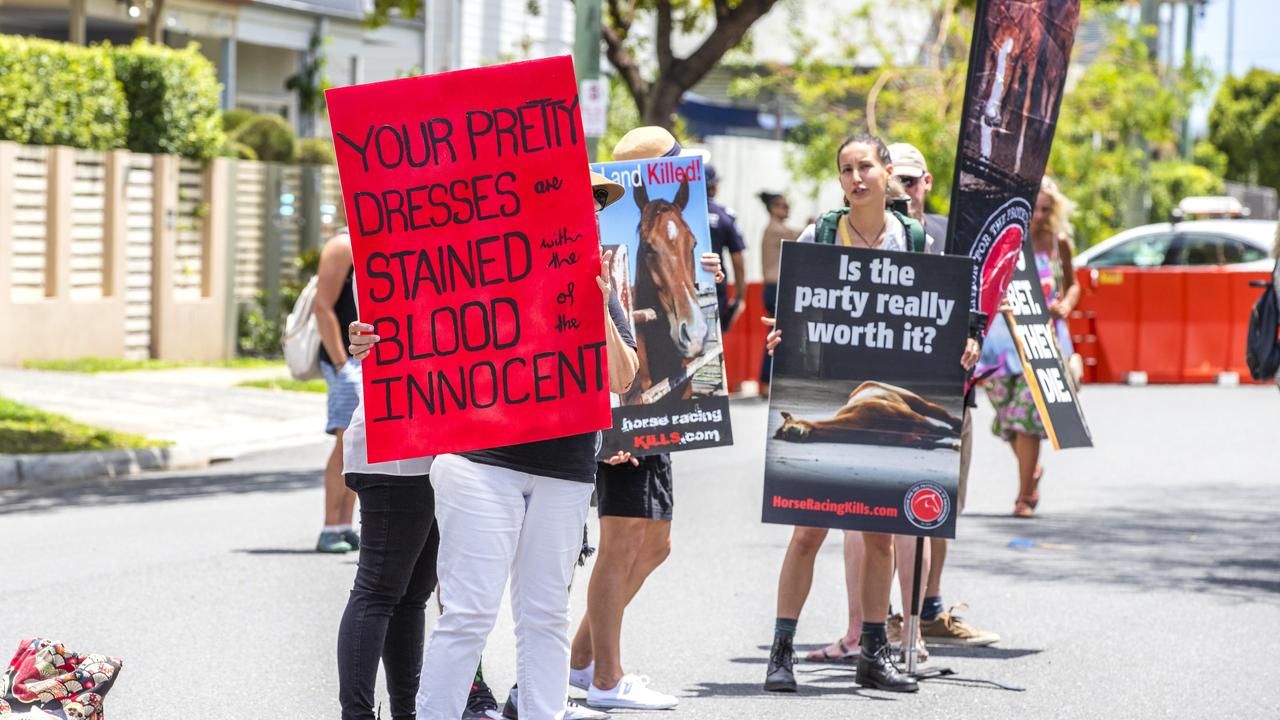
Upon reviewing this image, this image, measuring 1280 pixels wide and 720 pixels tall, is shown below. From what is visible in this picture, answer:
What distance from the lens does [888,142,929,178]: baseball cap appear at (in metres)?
7.18

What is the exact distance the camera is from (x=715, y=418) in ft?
21.9

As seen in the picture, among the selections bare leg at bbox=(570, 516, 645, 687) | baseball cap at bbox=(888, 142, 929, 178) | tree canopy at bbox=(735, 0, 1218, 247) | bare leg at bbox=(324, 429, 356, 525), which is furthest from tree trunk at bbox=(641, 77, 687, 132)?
bare leg at bbox=(570, 516, 645, 687)

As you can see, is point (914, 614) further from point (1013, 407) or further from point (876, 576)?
point (1013, 407)

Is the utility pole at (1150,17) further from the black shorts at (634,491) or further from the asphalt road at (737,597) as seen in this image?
the black shorts at (634,491)

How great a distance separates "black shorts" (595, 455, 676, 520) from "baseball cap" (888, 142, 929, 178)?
1.69 metres

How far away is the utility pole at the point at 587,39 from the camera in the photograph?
49.7ft

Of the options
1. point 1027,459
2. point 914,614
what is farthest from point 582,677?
point 1027,459

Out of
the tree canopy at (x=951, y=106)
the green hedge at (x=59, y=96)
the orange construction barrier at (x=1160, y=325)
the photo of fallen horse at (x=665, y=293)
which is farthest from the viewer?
the tree canopy at (x=951, y=106)

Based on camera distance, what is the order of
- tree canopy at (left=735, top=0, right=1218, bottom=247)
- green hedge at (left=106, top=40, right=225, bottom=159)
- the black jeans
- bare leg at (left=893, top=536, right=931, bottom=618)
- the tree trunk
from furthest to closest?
tree canopy at (left=735, top=0, right=1218, bottom=247)
green hedge at (left=106, top=40, right=225, bottom=159)
the tree trunk
bare leg at (left=893, top=536, right=931, bottom=618)
the black jeans

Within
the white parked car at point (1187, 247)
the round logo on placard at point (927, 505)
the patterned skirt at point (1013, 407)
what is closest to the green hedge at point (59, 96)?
the patterned skirt at point (1013, 407)

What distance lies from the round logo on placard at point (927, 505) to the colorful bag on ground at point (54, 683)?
9.48 feet

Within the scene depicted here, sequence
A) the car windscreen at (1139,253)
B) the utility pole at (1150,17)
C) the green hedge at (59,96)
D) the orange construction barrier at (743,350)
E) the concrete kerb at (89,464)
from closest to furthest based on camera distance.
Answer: the concrete kerb at (89,464)
the green hedge at (59,96)
the orange construction barrier at (743,350)
the car windscreen at (1139,253)
the utility pole at (1150,17)

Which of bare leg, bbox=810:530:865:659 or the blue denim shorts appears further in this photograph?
the blue denim shorts

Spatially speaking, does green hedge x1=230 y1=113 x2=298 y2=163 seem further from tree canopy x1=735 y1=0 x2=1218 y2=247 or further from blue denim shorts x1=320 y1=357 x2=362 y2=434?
blue denim shorts x1=320 y1=357 x2=362 y2=434
